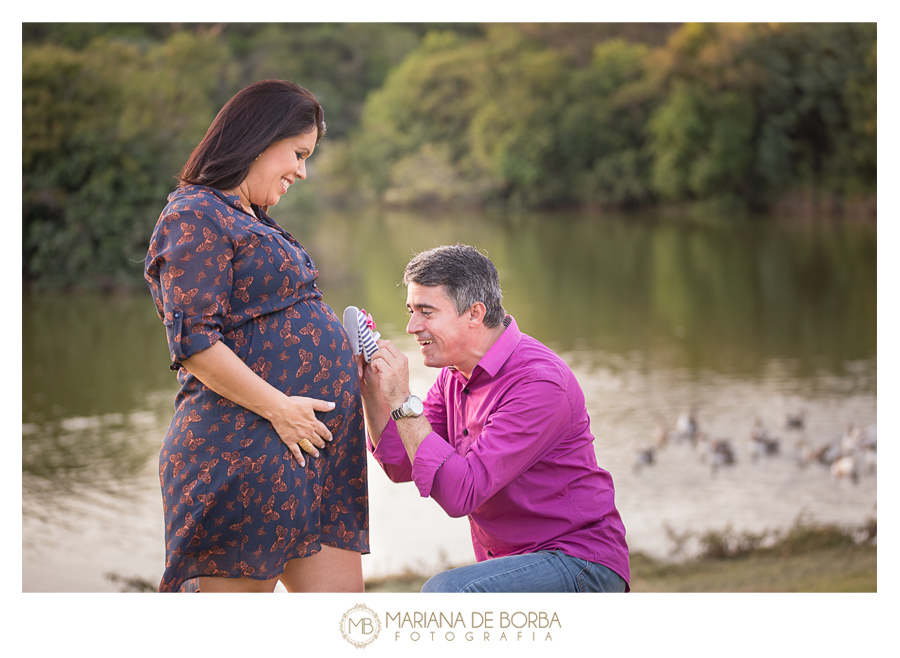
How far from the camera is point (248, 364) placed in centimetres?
205

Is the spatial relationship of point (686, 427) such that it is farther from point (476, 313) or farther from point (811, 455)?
point (476, 313)

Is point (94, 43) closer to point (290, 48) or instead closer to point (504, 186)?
point (290, 48)

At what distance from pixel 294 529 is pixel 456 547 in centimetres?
420

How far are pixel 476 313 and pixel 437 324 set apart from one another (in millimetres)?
108

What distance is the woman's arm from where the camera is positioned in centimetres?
193

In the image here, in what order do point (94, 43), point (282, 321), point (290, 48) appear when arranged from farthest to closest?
point (290, 48) → point (94, 43) → point (282, 321)

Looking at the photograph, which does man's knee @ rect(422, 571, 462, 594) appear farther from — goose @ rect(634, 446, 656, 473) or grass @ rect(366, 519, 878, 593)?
goose @ rect(634, 446, 656, 473)

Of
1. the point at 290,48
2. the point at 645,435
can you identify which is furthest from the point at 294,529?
the point at 290,48

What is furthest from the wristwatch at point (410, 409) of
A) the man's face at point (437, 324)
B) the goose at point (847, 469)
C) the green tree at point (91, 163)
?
the green tree at point (91, 163)

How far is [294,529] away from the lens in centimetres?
209
